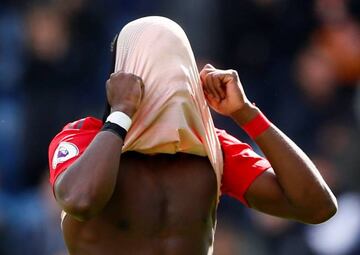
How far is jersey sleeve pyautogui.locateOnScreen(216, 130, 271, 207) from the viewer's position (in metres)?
5.21

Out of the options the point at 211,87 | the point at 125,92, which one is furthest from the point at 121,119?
the point at 211,87

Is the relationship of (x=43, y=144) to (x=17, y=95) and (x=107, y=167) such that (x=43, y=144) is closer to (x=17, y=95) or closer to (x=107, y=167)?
(x=17, y=95)

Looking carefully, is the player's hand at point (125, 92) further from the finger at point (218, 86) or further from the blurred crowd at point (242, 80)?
the blurred crowd at point (242, 80)

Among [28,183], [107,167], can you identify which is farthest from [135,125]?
[28,183]

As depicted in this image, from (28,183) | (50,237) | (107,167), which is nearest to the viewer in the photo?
(107,167)

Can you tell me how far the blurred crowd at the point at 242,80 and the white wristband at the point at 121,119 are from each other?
3.72m

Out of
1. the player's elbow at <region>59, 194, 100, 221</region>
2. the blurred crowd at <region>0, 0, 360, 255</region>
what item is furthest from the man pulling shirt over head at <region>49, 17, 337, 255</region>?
the blurred crowd at <region>0, 0, 360, 255</region>

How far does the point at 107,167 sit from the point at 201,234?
542mm

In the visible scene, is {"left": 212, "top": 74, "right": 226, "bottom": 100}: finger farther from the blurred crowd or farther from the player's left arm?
the blurred crowd

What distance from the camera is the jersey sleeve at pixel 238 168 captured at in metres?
5.21

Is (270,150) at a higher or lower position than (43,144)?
higher

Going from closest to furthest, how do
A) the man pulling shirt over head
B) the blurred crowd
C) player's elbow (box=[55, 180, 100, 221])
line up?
player's elbow (box=[55, 180, 100, 221]), the man pulling shirt over head, the blurred crowd

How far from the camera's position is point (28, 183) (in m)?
9.16

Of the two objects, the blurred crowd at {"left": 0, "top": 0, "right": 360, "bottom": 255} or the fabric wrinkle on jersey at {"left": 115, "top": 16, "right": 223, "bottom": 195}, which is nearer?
the fabric wrinkle on jersey at {"left": 115, "top": 16, "right": 223, "bottom": 195}
